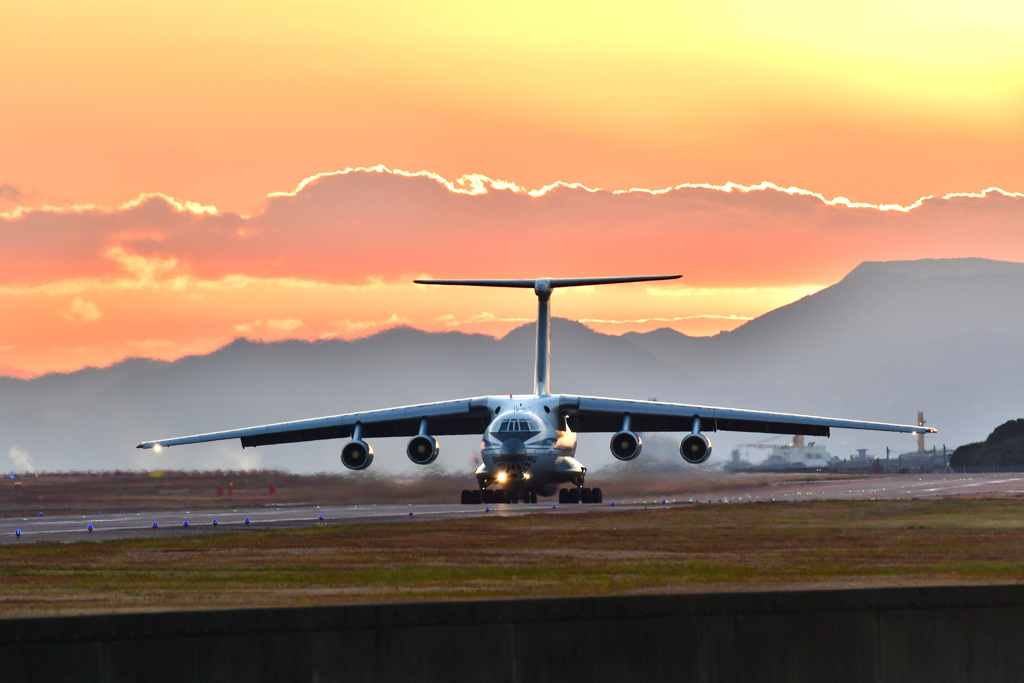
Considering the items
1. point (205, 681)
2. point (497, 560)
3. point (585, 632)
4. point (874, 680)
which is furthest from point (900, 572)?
point (205, 681)

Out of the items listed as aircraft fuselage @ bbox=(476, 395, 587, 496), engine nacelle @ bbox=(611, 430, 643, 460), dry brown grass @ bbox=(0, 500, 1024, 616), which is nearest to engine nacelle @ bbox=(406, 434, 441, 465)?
aircraft fuselage @ bbox=(476, 395, 587, 496)

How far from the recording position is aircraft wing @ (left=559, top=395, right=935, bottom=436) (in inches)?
2016

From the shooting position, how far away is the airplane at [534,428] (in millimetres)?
47750

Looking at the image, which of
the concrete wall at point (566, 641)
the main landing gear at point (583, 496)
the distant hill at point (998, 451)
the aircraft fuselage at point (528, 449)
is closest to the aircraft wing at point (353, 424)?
the aircraft fuselage at point (528, 449)

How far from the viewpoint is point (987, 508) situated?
40438 millimetres

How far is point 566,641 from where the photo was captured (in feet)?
34.5

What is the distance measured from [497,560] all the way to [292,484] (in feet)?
99.2

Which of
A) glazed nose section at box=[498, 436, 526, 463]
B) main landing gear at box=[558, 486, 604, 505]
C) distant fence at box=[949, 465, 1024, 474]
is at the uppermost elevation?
distant fence at box=[949, 465, 1024, 474]

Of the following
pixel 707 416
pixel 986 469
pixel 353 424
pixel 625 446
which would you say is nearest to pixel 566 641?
pixel 625 446

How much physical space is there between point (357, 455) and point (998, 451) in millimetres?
112133

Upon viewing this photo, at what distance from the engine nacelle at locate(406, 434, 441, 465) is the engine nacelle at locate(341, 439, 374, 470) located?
1.44 metres

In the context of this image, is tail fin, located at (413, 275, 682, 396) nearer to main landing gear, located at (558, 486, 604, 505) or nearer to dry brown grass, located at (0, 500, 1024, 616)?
main landing gear, located at (558, 486, 604, 505)

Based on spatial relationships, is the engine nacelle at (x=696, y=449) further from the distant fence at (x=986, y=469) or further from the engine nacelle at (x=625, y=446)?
the distant fence at (x=986, y=469)

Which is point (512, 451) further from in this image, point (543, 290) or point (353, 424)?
point (543, 290)
